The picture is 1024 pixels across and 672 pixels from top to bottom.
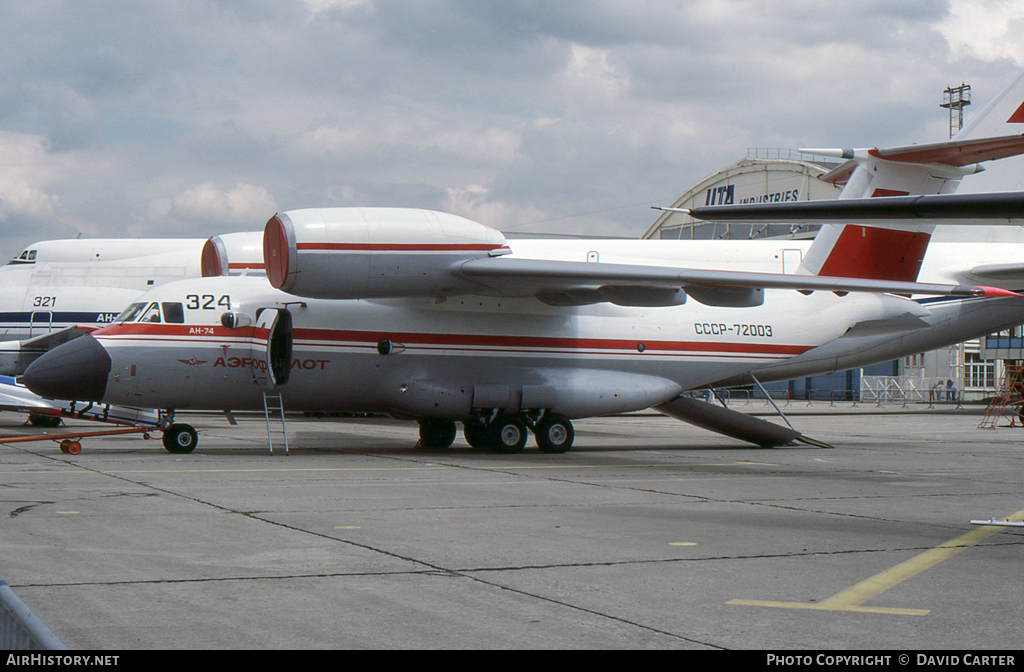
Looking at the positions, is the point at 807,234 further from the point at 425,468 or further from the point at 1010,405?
the point at 425,468

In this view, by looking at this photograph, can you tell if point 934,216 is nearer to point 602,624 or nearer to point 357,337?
point 602,624

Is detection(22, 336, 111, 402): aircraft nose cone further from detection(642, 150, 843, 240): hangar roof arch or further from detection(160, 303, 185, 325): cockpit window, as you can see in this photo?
detection(642, 150, 843, 240): hangar roof arch

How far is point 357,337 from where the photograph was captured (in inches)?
603

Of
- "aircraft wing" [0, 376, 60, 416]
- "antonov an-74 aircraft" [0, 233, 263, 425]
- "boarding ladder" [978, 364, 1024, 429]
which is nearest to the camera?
"aircraft wing" [0, 376, 60, 416]

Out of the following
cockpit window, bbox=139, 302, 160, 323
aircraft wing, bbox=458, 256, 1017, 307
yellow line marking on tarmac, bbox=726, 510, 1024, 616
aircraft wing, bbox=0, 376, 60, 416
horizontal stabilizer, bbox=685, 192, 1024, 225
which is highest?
aircraft wing, bbox=458, 256, 1017, 307

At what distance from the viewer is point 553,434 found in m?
16.3

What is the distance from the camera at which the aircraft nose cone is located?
14.0 meters

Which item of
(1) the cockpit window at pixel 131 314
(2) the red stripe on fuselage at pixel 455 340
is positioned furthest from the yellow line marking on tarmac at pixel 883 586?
(1) the cockpit window at pixel 131 314

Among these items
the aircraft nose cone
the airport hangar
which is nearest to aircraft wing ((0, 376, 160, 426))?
the aircraft nose cone

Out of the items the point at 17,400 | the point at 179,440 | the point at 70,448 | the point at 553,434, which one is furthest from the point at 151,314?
the point at 553,434

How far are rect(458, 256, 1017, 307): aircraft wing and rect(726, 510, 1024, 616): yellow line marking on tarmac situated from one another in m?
6.20

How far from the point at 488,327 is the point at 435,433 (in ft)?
7.36

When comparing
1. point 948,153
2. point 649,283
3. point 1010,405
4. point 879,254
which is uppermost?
point 948,153
